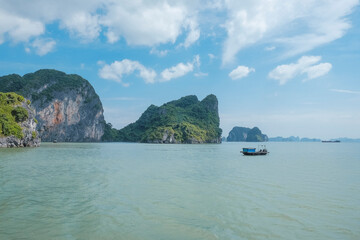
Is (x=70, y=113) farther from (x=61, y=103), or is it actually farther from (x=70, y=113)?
(x=61, y=103)

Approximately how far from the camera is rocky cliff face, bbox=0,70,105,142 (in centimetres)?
14962

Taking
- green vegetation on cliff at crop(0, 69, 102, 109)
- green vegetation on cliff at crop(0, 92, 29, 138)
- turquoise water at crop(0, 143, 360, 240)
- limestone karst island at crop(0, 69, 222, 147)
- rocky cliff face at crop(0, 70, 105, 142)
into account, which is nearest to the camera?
turquoise water at crop(0, 143, 360, 240)

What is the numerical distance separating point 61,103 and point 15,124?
95.0 meters

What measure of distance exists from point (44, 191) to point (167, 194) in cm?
767

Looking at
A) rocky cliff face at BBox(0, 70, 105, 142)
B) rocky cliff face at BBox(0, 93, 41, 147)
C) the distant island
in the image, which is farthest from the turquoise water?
rocky cliff face at BBox(0, 70, 105, 142)

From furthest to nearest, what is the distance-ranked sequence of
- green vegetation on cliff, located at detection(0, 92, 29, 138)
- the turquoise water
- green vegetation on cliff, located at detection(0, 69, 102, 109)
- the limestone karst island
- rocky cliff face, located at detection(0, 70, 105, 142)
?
rocky cliff face, located at detection(0, 70, 105, 142) < the limestone karst island < green vegetation on cliff, located at detection(0, 69, 102, 109) < green vegetation on cliff, located at detection(0, 92, 29, 138) < the turquoise water

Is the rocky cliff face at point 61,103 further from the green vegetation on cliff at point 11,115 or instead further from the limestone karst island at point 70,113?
the green vegetation on cliff at point 11,115

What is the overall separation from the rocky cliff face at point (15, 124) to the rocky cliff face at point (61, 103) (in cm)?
7489

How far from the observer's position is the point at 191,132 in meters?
171

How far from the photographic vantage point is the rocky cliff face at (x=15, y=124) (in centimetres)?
6772

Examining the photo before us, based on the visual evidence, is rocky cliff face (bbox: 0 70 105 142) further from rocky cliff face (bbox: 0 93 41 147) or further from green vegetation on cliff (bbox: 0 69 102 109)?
rocky cliff face (bbox: 0 93 41 147)

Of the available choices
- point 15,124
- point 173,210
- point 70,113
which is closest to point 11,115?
point 15,124

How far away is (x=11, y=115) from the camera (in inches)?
2913

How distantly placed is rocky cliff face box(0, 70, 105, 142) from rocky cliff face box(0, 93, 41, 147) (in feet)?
246
